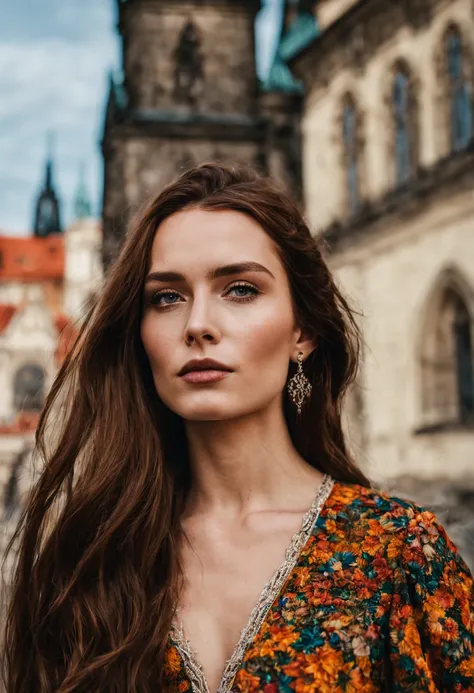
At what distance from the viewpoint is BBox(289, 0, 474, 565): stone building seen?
1270cm

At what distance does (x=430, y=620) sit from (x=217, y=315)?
771 mm

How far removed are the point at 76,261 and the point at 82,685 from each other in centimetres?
5885

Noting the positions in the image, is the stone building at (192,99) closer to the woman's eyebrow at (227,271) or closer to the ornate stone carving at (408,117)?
the ornate stone carving at (408,117)

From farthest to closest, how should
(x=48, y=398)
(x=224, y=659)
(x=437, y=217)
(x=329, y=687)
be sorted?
(x=437, y=217), (x=48, y=398), (x=224, y=659), (x=329, y=687)

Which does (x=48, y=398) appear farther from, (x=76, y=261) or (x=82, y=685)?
(x=76, y=261)

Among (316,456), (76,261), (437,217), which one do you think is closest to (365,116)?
(437,217)

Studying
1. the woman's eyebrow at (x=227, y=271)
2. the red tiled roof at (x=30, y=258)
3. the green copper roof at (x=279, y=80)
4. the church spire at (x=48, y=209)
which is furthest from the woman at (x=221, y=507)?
the church spire at (x=48, y=209)

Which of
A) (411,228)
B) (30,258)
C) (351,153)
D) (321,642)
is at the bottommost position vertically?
(321,642)

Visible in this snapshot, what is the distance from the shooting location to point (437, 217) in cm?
1314

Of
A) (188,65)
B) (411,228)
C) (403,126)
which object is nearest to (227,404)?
(411,228)

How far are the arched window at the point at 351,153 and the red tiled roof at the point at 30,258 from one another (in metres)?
45.4

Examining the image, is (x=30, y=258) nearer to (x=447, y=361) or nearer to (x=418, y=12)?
(x=418, y=12)

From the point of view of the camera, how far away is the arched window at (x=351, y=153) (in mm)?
15828

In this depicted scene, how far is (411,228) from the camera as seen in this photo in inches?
542
